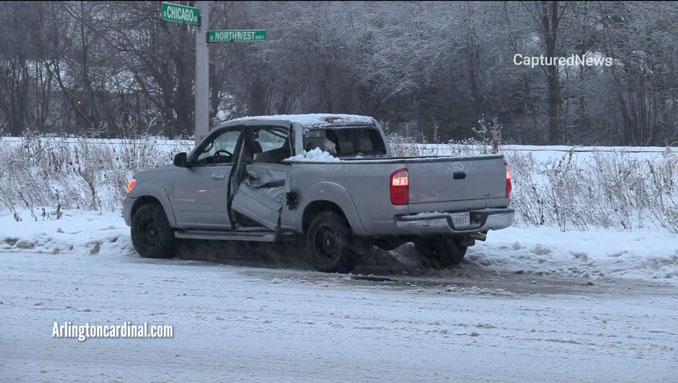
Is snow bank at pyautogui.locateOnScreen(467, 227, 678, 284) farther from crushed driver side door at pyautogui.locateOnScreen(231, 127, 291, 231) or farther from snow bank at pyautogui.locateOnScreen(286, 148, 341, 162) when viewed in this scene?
crushed driver side door at pyautogui.locateOnScreen(231, 127, 291, 231)

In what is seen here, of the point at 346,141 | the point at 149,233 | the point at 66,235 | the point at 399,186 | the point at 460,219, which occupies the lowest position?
the point at 66,235

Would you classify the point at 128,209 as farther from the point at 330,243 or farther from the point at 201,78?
the point at 330,243

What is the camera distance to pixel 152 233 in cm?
1353

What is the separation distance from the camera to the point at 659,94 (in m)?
35.3

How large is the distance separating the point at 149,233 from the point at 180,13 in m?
3.80

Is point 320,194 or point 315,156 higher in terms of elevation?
point 315,156

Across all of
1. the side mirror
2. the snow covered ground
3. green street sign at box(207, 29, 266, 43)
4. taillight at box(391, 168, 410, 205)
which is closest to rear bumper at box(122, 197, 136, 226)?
the snow covered ground

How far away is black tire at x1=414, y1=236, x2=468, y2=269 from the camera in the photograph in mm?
12195

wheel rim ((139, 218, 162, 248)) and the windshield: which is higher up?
the windshield

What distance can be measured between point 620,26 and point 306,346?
3172 centimetres

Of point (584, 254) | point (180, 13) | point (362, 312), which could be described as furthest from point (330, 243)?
point (180, 13)

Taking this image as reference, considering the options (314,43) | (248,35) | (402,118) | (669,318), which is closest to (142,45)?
(314,43)

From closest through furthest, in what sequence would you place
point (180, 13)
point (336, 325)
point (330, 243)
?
point (336, 325)
point (330, 243)
point (180, 13)

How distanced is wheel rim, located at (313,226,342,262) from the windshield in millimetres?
1119
